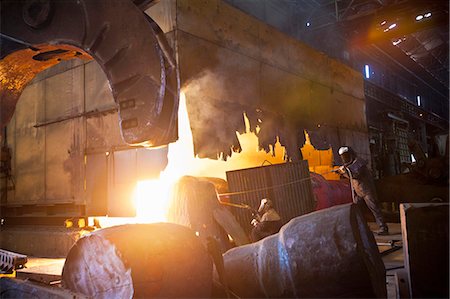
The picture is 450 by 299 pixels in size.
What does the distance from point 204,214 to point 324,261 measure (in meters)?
3.63

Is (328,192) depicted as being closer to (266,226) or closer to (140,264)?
(266,226)

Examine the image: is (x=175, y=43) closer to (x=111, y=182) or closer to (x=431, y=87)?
(x=111, y=182)

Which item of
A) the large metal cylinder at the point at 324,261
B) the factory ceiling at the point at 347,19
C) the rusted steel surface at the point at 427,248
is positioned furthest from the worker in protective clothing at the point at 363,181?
the factory ceiling at the point at 347,19

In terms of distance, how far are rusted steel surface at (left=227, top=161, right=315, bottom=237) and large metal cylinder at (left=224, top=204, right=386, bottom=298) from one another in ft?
13.1

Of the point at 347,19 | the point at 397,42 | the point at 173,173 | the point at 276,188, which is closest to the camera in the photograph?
the point at 173,173

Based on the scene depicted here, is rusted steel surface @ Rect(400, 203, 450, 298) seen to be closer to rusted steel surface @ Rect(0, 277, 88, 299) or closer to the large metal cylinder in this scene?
the large metal cylinder

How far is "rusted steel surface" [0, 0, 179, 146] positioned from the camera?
121 inches

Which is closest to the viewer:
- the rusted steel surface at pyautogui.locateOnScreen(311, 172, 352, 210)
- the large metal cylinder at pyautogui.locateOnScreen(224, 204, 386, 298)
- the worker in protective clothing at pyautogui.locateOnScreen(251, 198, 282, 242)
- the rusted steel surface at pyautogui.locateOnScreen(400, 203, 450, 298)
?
the rusted steel surface at pyautogui.locateOnScreen(400, 203, 450, 298)

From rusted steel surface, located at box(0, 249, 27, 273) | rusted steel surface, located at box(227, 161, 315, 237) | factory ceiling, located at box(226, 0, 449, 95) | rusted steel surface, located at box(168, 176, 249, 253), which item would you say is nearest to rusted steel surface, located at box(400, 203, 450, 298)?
rusted steel surface, located at box(168, 176, 249, 253)

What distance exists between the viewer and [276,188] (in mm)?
7523

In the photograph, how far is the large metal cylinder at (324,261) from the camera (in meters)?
2.52

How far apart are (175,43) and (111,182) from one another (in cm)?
352

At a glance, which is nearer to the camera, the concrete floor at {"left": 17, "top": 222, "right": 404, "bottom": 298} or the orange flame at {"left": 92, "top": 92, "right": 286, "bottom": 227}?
the concrete floor at {"left": 17, "top": 222, "right": 404, "bottom": 298}

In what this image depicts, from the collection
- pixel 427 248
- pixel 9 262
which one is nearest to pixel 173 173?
pixel 9 262
